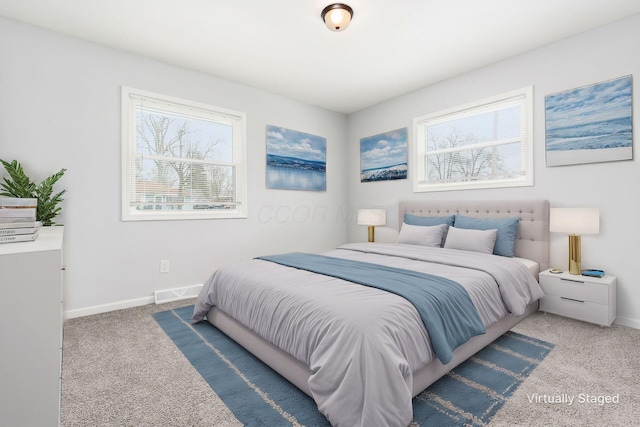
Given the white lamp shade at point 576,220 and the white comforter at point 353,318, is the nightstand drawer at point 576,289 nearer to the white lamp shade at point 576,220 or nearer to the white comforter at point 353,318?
the white comforter at point 353,318

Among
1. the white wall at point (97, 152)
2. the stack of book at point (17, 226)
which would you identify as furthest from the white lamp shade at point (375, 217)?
the stack of book at point (17, 226)

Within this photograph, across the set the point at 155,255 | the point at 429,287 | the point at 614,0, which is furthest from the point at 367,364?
the point at 614,0

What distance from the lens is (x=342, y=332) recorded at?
4.77 ft

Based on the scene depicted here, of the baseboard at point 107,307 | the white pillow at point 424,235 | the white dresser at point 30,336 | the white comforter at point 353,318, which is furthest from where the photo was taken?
the white pillow at point 424,235

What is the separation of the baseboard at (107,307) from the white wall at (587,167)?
377 centimetres

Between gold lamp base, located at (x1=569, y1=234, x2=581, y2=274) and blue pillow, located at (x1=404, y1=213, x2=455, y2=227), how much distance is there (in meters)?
1.13

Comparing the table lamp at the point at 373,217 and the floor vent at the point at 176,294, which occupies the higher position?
the table lamp at the point at 373,217

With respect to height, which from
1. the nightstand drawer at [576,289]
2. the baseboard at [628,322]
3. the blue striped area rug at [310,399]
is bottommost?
the blue striped area rug at [310,399]

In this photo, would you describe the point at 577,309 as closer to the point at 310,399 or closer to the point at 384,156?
the point at 310,399

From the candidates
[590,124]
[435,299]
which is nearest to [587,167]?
[590,124]

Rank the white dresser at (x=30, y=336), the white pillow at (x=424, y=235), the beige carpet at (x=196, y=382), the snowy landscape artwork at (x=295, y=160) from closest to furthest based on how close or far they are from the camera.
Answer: the white dresser at (x=30, y=336), the beige carpet at (x=196, y=382), the white pillow at (x=424, y=235), the snowy landscape artwork at (x=295, y=160)

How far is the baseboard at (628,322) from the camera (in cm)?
262

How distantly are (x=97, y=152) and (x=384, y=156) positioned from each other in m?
3.59

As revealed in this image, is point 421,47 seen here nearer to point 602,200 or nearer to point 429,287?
point 602,200
